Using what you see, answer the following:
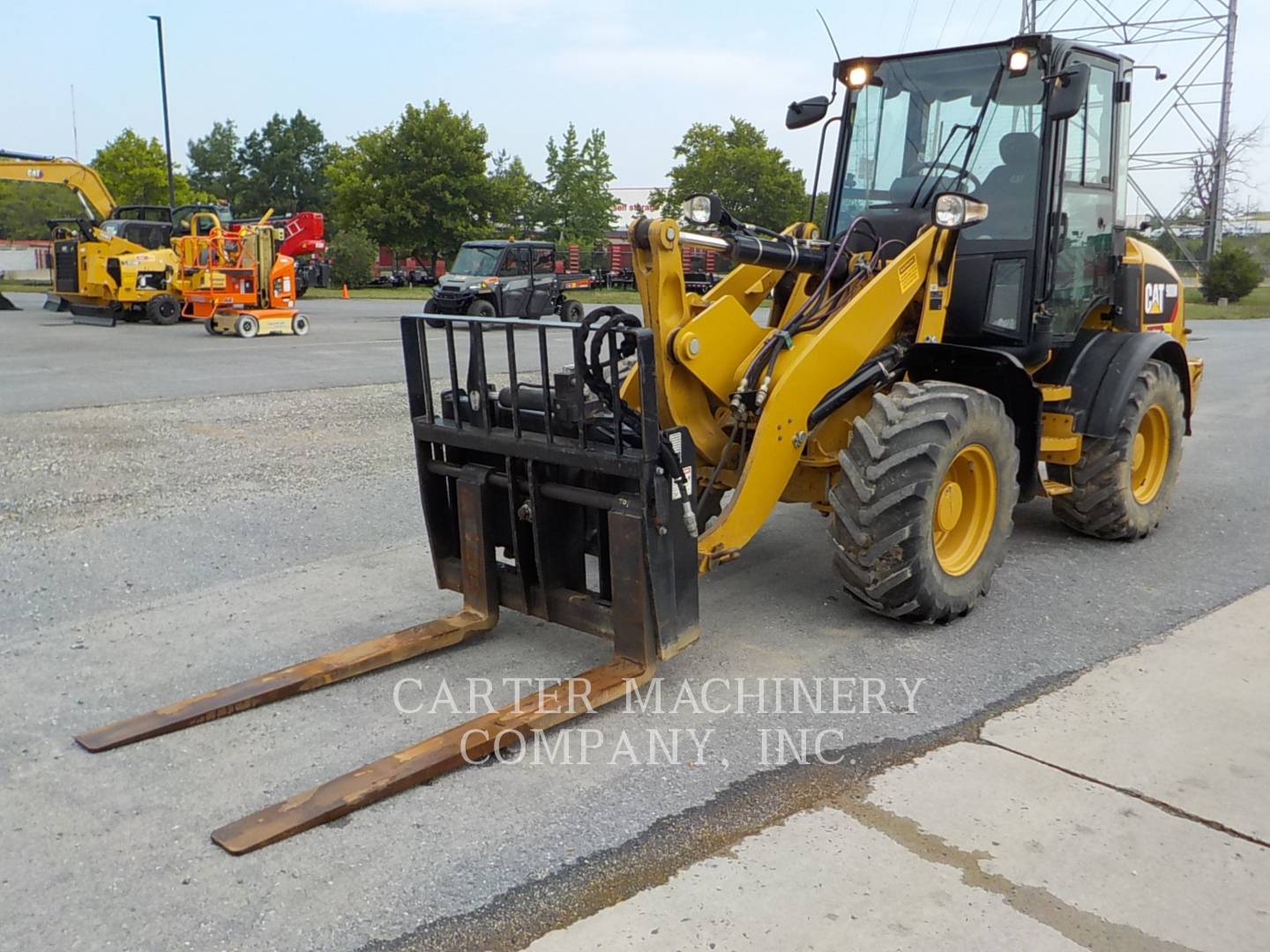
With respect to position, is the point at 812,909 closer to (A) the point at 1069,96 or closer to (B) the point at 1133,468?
(A) the point at 1069,96

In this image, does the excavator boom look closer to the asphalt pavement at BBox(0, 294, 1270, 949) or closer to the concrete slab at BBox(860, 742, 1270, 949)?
the asphalt pavement at BBox(0, 294, 1270, 949)

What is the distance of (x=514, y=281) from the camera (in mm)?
24844

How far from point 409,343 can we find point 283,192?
99.2 metres

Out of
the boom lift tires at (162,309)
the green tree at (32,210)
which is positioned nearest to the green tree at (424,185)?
the green tree at (32,210)

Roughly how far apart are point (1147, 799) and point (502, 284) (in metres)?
21.9

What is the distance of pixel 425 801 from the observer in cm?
362

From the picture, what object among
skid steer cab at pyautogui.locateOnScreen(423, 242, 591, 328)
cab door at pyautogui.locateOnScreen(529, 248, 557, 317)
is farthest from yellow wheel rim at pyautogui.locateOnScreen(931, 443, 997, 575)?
cab door at pyautogui.locateOnScreen(529, 248, 557, 317)

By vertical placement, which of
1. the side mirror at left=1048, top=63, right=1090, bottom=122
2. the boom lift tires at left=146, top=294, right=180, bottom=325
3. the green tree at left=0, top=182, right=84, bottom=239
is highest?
the green tree at left=0, top=182, right=84, bottom=239

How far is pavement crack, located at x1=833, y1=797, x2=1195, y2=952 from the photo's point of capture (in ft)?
9.70

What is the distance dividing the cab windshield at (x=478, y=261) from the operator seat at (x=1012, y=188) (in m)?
19.7

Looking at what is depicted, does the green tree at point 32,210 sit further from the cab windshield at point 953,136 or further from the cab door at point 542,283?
the cab windshield at point 953,136

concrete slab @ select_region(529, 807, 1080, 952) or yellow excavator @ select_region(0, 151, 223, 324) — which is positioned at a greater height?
yellow excavator @ select_region(0, 151, 223, 324)

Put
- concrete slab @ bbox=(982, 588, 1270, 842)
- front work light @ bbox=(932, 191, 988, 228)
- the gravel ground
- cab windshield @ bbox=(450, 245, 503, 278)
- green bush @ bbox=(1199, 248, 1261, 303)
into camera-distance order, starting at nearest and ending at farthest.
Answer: concrete slab @ bbox=(982, 588, 1270, 842) → front work light @ bbox=(932, 191, 988, 228) → the gravel ground → cab windshield @ bbox=(450, 245, 503, 278) → green bush @ bbox=(1199, 248, 1261, 303)

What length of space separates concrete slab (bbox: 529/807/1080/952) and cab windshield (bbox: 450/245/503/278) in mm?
22555
